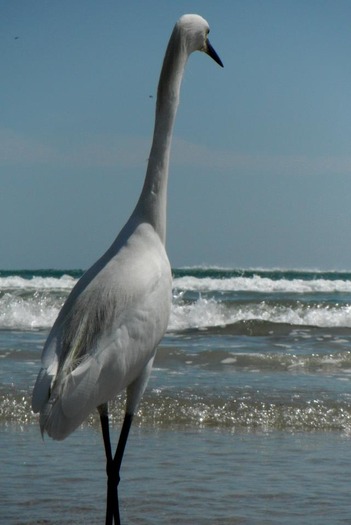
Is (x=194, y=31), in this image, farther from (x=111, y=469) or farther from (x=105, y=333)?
(x=111, y=469)

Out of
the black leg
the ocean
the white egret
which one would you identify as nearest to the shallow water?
the ocean

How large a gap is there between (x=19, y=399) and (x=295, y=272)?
3361 cm

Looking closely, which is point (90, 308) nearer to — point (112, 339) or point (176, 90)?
point (112, 339)

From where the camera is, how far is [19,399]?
21.1 ft

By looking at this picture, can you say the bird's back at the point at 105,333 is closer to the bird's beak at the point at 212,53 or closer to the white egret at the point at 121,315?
the white egret at the point at 121,315

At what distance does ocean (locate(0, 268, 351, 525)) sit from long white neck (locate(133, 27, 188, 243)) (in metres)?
1.30

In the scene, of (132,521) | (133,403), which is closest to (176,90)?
(133,403)

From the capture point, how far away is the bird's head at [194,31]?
4.12 metres

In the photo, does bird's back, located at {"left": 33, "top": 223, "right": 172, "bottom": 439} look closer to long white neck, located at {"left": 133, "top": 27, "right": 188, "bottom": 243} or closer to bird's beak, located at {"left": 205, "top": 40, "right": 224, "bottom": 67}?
long white neck, located at {"left": 133, "top": 27, "right": 188, "bottom": 243}

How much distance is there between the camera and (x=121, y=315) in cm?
367

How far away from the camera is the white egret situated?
11.2 ft

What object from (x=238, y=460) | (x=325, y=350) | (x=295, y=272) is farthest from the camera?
(x=295, y=272)

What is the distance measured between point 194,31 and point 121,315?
131cm

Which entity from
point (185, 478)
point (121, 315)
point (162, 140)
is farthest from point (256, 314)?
point (121, 315)
